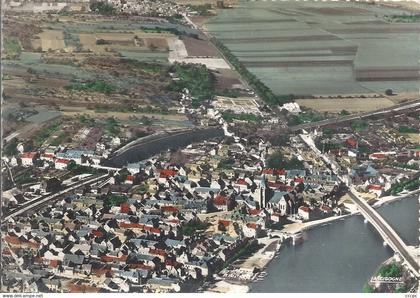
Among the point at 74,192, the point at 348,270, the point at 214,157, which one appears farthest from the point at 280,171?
the point at 74,192

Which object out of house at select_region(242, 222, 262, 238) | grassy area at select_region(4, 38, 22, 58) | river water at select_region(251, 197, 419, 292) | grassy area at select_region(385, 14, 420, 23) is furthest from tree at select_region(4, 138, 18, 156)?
grassy area at select_region(385, 14, 420, 23)

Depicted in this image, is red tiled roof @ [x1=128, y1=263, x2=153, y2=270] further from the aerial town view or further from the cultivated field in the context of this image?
the cultivated field

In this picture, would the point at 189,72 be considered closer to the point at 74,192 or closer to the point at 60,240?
the point at 74,192

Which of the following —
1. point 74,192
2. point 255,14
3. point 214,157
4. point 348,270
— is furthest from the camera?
point 255,14

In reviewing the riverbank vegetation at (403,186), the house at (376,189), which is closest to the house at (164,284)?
the house at (376,189)

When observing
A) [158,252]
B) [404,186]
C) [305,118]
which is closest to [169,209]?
[158,252]

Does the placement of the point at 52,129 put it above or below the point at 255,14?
below

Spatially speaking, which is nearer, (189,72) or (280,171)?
(280,171)
